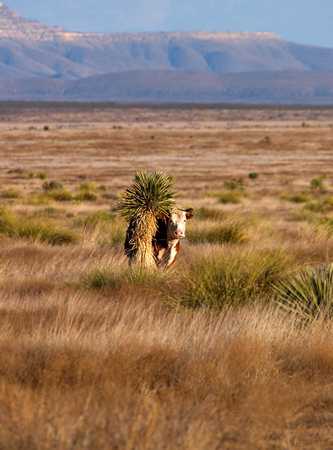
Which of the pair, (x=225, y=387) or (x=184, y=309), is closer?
(x=225, y=387)

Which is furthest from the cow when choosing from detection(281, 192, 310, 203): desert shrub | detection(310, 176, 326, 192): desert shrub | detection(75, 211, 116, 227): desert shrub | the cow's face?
detection(310, 176, 326, 192): desert shrub

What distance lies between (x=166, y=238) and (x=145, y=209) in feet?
1.32

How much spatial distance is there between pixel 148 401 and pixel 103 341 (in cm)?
155

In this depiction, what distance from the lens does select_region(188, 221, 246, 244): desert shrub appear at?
1639 cm

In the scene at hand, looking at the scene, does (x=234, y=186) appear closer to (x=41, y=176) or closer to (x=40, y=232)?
(x=41, y=176)

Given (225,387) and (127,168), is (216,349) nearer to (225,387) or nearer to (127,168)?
(225,387)

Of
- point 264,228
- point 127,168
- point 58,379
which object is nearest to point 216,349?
point 58,379

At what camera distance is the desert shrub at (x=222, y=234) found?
16391mm

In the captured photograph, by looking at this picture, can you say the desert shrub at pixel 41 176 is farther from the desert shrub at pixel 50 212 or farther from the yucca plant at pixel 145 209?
the yucca plant at pixel 145 209

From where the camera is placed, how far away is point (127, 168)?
5022 cm

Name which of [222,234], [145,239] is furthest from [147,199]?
[222,234]

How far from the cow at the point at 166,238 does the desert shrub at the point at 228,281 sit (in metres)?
0.85

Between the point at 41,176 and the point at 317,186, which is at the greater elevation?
the point at 317,186

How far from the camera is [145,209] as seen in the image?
38.3 feet
